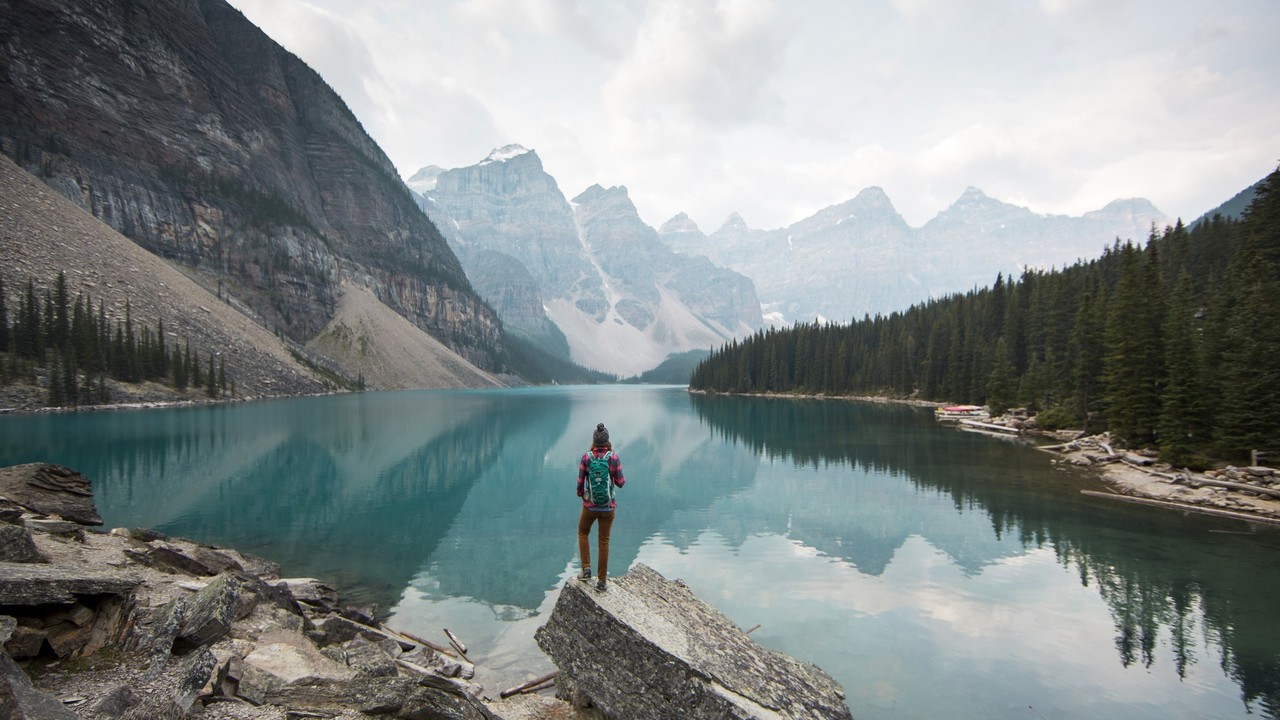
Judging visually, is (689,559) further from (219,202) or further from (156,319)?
(219,202)

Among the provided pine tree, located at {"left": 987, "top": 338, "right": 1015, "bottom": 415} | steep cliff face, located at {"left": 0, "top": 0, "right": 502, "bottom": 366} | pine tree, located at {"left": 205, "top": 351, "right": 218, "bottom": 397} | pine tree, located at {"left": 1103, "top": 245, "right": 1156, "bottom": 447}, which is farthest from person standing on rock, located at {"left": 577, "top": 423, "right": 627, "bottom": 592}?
steep cliff face, located at {"left": 0, "top": 0, "right": 502, "bottom": 366}

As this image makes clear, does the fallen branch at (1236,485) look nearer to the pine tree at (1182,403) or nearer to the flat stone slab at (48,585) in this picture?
the pine tree at (1182,403)

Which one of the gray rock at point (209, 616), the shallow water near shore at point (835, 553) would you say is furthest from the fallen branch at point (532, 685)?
the gray rock at point (209, 616)

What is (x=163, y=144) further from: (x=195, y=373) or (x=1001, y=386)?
(x=1001, y=386)

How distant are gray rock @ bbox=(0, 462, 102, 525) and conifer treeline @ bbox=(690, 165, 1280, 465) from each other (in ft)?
162

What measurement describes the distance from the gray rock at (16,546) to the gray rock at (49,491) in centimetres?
752

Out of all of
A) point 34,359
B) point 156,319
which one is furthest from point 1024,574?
point 156,319

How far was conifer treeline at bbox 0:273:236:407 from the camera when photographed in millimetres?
73500

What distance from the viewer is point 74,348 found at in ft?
256

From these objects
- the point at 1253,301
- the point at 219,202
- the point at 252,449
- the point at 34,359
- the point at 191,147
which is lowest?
the point at 252,449

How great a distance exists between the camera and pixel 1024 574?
19.4 meters

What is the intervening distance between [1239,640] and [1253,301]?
1097 inches

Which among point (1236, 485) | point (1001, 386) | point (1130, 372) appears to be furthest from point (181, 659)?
point (1001, 386)

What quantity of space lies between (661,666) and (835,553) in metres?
16.2
